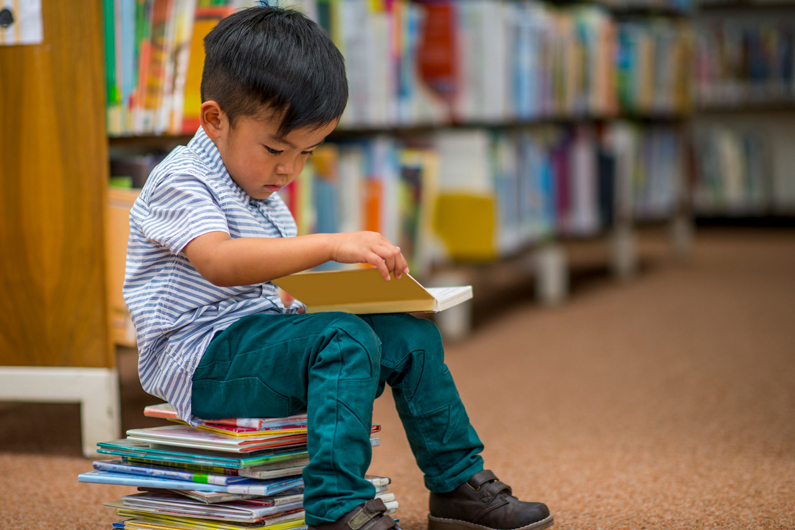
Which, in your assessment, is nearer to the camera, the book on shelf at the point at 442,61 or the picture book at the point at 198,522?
the picture book at the point at 198,522

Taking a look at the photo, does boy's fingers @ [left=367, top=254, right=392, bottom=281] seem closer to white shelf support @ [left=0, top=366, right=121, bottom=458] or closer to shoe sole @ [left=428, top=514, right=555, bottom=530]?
shoe sole @ [left=428, top=514, right=555, bottom=530]

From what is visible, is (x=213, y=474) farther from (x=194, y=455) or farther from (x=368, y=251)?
(x=368, y=251)

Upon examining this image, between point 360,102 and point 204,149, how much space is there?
0.94 meters

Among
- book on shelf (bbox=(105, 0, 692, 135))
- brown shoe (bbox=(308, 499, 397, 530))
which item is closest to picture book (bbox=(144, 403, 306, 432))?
brown shoe (bbox=(308, 499, 397, 530))

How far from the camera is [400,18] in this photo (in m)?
1.97

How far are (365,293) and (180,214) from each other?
20 cm

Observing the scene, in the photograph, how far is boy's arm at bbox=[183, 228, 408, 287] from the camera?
812 millimetres

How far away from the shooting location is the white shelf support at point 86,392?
1.27 m

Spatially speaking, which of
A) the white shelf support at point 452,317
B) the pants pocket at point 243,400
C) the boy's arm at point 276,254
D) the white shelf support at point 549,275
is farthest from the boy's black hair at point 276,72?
the white shelf support at point 549,275

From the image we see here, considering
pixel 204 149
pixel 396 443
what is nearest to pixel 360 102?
pixel 396 443

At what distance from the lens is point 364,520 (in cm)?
79

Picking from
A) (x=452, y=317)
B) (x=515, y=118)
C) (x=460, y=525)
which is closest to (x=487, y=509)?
(x=460, y=525)

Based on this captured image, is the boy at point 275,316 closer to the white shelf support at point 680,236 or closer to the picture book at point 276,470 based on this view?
the picture book at point 276,470

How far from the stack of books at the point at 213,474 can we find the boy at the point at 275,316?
0.02 metres
